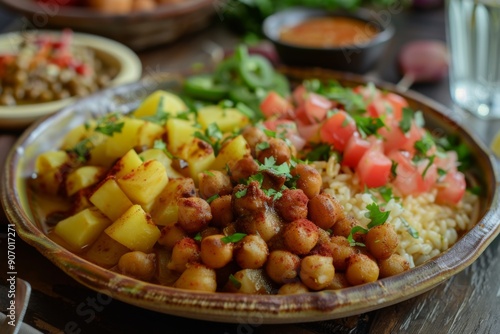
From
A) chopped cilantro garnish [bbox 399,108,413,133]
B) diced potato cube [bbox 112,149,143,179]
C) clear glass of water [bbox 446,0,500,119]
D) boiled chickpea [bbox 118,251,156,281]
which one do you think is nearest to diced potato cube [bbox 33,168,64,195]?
diced potato cube [bbox 112,149,143,179]

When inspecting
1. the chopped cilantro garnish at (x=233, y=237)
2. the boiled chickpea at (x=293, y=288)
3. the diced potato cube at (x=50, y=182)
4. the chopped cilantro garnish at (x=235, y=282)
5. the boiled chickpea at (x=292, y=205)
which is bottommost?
the diced potato cube at (x=50, y=182)

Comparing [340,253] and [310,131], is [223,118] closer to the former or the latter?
[310,131]

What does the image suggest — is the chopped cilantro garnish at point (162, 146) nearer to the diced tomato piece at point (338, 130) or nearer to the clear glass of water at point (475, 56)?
the diced tomato piece at point (338, 130)

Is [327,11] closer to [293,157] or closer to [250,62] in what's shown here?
[250,62]

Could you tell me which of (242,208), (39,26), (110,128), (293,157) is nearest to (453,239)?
(293,157)

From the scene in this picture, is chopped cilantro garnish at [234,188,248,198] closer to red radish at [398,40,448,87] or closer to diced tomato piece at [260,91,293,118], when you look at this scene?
diced tomato piece at [260,91,293,118]

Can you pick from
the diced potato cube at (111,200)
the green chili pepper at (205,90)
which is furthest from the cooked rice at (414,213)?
the green chili pepper at (205,90)
